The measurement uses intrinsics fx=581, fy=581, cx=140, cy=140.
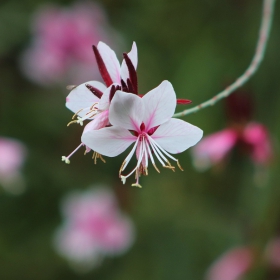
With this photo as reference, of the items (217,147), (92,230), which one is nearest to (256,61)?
(217,147)

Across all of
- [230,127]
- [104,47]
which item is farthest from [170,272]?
[104,47]

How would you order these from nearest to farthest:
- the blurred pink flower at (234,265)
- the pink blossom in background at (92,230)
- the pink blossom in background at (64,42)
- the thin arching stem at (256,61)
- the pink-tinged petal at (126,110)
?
1. the pink-tinged petal at (126,110)
2. the thin arching stem at (256,61)
3. the blurred pink flower at (234,265)
4. the pink blossom in background at (92,230)
5. the pink blossom in background at (64,42)

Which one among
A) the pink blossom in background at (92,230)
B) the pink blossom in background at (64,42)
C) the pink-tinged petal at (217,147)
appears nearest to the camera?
the pink-tinged petal at (217,147)

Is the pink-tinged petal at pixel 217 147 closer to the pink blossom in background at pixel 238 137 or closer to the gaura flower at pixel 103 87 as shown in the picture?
the pink blossom in background at pixel 238 137

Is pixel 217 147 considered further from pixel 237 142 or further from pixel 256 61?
pixel 256 61

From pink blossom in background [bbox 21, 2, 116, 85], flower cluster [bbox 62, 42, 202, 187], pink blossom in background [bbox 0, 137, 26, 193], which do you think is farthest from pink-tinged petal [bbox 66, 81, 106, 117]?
pink blossom in background [bbox 21, 2, 116, 85]

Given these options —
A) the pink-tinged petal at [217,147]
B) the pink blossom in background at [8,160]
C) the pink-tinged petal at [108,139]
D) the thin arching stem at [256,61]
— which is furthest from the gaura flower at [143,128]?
the pink blossom in background at [8,160]

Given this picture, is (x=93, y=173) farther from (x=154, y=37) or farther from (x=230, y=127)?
(x=230, y=127)
